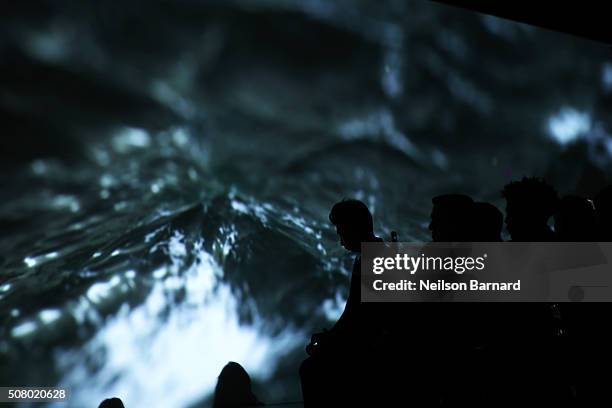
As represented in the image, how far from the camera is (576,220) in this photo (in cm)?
205

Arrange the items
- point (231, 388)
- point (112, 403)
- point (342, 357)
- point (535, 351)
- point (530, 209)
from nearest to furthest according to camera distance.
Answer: point (535, 351) → point (342, 357) → point (530, 209) → point (112, 403) → point (231, 388)

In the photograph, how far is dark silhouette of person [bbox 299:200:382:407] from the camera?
1.93m

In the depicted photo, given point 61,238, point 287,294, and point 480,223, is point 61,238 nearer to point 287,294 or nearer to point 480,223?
point 480,223

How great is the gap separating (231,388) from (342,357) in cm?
423

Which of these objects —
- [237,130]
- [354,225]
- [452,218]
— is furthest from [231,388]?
[452,218]

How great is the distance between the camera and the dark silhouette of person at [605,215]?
207cm

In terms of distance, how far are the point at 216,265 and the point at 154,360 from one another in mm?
6718

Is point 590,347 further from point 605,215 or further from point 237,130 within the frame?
point 237,130

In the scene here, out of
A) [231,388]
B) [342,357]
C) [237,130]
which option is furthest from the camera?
[231,388]

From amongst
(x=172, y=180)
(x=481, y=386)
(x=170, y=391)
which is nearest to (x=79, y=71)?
(x=172, y=180)

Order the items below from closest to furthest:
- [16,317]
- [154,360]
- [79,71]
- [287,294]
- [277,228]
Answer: [79,71], [16,317], [277,228], [154,360], [287,294]

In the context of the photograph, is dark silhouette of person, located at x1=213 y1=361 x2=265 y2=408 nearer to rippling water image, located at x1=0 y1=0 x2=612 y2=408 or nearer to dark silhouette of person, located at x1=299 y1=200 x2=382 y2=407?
rippling water image, located at x1=0 y1=0 x2=612 y2=408

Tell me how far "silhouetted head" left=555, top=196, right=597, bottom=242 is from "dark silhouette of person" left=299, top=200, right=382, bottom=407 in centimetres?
98

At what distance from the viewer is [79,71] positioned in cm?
333
